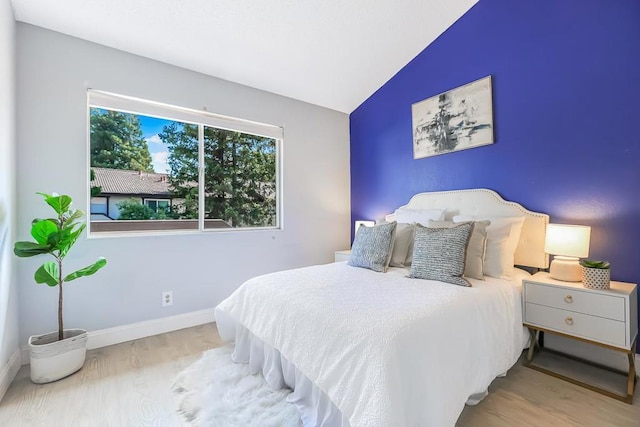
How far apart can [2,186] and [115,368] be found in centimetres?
138

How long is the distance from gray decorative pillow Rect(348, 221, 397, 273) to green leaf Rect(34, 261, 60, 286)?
209 cm

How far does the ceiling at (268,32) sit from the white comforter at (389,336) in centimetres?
204

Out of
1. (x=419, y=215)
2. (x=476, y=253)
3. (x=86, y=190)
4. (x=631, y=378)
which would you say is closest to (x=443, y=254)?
(x=476, y=253)

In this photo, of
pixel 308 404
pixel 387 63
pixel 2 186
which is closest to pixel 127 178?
pixel 2 186

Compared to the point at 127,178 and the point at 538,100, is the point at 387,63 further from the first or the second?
the point at 127,178

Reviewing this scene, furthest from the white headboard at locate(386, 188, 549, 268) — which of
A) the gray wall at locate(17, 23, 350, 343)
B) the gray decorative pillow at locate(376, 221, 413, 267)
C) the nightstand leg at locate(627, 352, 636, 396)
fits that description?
the gray wall at locate(17, 23, 350, 343)

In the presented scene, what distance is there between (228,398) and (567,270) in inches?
91.0

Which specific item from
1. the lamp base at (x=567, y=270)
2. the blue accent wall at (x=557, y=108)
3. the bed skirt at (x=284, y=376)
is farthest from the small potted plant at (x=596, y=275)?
the bed skirt at (x=284, y=376)

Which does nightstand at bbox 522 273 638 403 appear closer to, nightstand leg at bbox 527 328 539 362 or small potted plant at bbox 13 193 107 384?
nightstand leg at bbox 527 328 539 362

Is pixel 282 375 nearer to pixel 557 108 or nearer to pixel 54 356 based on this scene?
pixel 54 356

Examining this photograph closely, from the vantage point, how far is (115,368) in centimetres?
206

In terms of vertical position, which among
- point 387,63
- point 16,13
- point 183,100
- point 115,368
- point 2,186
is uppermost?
point 387,63

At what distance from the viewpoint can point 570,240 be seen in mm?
1919

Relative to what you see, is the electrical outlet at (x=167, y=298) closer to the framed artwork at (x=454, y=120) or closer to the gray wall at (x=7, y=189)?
the gray wall at (x=7, y=189)
